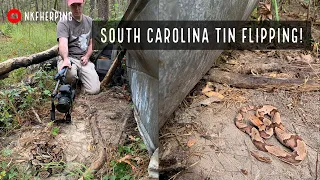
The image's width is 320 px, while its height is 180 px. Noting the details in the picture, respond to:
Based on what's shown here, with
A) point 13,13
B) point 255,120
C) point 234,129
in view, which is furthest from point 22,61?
point 13,13

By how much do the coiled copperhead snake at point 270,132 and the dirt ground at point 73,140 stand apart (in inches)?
49.2

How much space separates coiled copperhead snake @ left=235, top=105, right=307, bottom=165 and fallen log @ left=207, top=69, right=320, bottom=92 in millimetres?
421

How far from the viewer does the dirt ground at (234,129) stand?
207 centimetres

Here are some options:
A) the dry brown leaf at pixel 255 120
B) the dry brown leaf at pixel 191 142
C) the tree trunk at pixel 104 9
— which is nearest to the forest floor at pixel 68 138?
the dry brown leaf at pixel 191 142

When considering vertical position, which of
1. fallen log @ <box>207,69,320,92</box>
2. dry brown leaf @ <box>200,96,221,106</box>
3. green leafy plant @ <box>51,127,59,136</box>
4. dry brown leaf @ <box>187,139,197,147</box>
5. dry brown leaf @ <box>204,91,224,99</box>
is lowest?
green leafy plant @ <box>51,127,59,136</box>

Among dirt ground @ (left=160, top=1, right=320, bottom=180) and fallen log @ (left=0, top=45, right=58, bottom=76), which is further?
fallen log @ (left=0, top=45, right=58, bottom=76)

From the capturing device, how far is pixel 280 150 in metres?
2.34

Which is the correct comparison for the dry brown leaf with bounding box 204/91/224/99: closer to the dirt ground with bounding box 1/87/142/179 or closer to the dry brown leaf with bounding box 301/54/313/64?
the dirt ground with bounding box 1/87/142/179

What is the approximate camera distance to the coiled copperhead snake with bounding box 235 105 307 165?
2.27 meters

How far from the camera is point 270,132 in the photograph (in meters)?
2.55

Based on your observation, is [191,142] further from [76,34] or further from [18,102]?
[76,34]

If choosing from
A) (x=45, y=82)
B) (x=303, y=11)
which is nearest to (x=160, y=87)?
(x=45, y=82)

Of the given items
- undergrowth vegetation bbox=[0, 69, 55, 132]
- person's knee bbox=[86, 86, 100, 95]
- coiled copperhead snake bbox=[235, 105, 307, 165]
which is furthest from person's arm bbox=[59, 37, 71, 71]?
coiled copperhead snake bbox=[235, 105, 307, 165]

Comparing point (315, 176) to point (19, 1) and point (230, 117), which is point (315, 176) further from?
point (19, 1)
